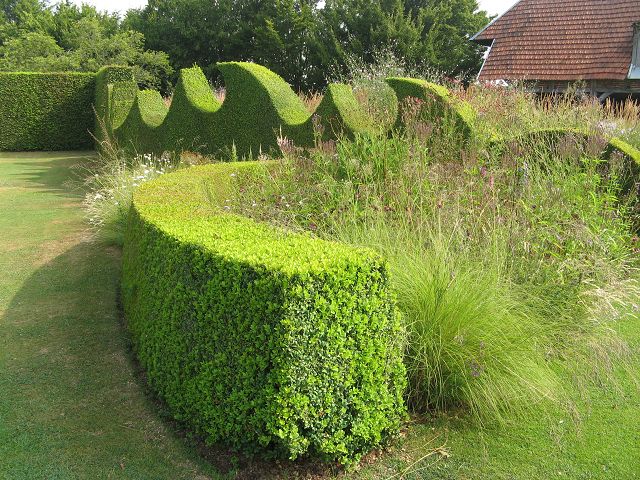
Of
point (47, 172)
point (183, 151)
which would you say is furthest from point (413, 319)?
point (47, 172)

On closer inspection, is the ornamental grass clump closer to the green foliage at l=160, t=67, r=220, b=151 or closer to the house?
the green foliage at l=160, t=67, r=220, b=151

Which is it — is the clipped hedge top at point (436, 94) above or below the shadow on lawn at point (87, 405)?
above

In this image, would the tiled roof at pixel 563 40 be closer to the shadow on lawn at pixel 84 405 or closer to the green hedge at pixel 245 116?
the green hedge at pixel 245 116

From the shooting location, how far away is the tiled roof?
17828 mm

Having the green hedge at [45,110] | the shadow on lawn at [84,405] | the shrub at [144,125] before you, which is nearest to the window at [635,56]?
the shrub at [144,125]

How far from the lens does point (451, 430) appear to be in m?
3.39

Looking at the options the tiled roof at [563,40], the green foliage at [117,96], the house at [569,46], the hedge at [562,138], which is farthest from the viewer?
the tiled roof at [563,40]

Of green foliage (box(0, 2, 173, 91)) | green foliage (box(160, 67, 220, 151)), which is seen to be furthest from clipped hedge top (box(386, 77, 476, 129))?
green foliage (box(0, 2, 173, 91))

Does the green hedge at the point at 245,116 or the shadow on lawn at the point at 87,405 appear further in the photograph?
the green hedge at the point at 245,116

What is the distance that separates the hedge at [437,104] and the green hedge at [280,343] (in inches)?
161

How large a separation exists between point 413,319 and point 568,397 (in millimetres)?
1056

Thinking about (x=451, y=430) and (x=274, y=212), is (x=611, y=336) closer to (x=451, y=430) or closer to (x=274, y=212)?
(x=451, y=430)

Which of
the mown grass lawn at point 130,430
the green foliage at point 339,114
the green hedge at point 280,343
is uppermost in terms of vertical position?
the green foliage at point 339,114

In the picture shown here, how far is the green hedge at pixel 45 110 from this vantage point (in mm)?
19703
